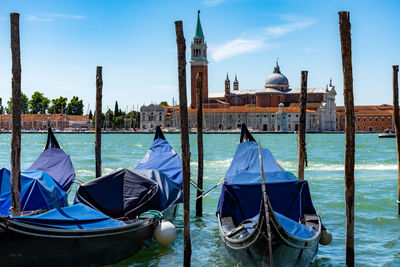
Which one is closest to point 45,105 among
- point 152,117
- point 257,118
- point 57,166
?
point 152,117

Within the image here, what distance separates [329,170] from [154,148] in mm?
8980

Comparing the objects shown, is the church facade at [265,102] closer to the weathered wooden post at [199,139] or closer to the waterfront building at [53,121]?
the waterfront building at [53,121]

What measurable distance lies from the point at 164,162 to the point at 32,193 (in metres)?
3.15

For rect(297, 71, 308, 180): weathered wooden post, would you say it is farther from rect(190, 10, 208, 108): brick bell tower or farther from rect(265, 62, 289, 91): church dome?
rect(265, 62, 289, 91): church dome

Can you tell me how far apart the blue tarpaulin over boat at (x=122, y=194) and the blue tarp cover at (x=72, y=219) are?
882 millimetres

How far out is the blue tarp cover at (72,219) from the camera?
4723mm

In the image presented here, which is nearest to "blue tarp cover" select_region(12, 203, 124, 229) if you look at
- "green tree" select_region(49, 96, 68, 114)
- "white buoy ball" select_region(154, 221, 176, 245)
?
"white buoy ball" select_region(154, 221, 176, 245)

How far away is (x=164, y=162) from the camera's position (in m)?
8.95

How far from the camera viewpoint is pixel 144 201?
652 cm

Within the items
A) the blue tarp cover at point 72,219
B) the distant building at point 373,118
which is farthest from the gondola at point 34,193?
the distant building at point 373,118

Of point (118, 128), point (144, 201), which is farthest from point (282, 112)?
point (144, 201)

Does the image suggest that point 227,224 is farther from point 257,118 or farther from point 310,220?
point 257,118

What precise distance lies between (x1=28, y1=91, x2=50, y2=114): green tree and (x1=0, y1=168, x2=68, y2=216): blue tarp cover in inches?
3096

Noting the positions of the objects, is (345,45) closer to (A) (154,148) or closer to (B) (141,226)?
(B) (141,226)
